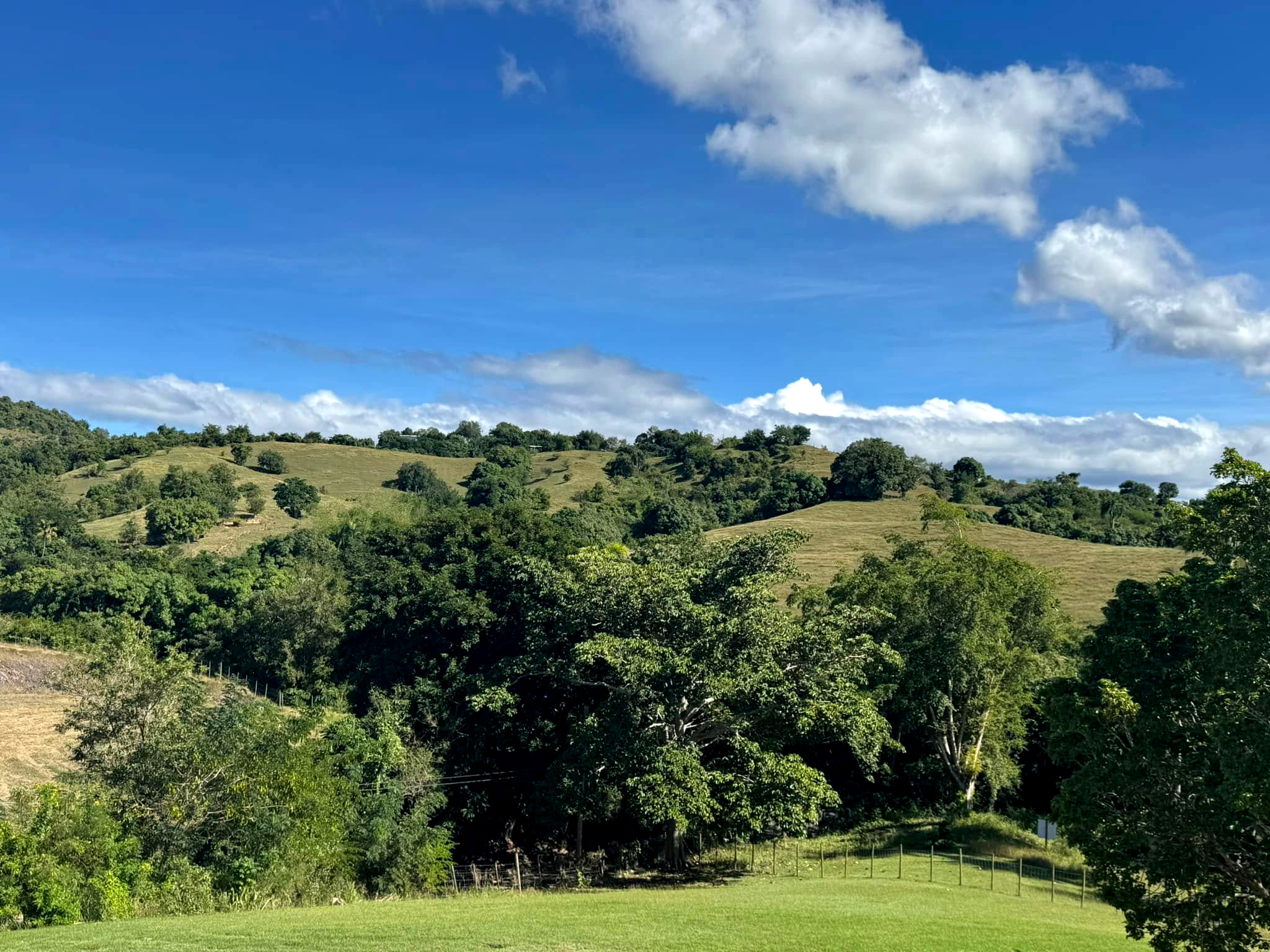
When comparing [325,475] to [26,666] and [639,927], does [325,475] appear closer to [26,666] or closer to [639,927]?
[26,666]

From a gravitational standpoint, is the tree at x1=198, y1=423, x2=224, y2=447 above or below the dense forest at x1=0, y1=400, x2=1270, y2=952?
above

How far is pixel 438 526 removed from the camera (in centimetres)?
4375

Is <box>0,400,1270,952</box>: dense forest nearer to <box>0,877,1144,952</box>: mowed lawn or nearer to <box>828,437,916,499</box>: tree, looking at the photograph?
<box>0,877,1144,952</box>: mowed lawn

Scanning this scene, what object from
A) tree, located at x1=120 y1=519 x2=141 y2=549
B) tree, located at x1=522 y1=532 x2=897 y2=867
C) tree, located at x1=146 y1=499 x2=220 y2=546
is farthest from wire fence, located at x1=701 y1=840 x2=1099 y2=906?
tree, located at x1=120 y1=519 x2=141 y2=549

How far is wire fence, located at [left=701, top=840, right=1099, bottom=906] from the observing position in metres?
28.4

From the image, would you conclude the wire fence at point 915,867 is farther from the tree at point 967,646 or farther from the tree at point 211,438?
the tree at point 211,438

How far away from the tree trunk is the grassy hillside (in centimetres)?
3587

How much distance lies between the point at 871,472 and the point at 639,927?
87.6 meters

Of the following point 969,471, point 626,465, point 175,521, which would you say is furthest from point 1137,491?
point 175,521

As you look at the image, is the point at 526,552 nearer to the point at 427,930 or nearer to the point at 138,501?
the point at 427,930

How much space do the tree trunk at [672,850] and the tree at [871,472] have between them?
7497 centimetres

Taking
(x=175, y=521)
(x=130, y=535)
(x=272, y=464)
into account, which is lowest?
(x=130, y=535)

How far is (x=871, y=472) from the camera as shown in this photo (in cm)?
10194

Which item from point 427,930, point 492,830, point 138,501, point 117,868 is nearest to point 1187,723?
point 427,930
